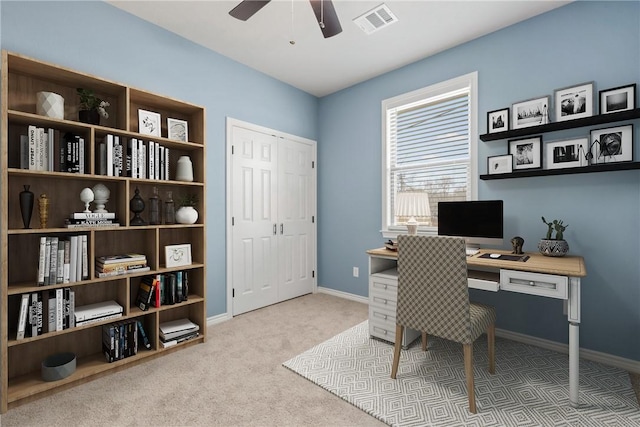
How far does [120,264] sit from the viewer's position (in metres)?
2.19

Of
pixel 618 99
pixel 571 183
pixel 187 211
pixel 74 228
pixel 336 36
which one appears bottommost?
pixel 74 228

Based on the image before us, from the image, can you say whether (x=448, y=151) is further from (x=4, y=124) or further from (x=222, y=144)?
(x=4, y=124)

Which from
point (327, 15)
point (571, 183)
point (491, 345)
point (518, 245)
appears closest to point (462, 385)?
point (491, 345)

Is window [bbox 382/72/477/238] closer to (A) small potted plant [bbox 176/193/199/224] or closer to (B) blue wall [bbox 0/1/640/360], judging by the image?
(B) blue wall [bbox 0/1/640/360]

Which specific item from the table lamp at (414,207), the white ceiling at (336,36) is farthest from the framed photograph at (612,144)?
the table lamp at (414,207)

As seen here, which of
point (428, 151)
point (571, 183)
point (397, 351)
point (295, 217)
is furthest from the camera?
point (295, 217)

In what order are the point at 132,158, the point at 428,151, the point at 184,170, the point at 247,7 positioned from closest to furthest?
the point at 247,7, the point at 132,158, the point at 184,170, the point at 428,151

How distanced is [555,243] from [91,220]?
3315 millimetres

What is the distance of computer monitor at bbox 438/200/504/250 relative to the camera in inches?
98.7

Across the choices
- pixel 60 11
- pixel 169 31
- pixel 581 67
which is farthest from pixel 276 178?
pixel 581 67

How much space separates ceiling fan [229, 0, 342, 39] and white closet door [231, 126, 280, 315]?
1.42 metres

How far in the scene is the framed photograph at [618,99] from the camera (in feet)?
6.85

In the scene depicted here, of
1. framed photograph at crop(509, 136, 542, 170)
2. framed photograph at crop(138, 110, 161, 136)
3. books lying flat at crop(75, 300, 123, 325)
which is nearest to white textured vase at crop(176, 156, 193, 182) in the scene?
framed photograph at crop(138, 110, 161, 136)

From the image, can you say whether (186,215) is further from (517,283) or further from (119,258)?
(517,283)
